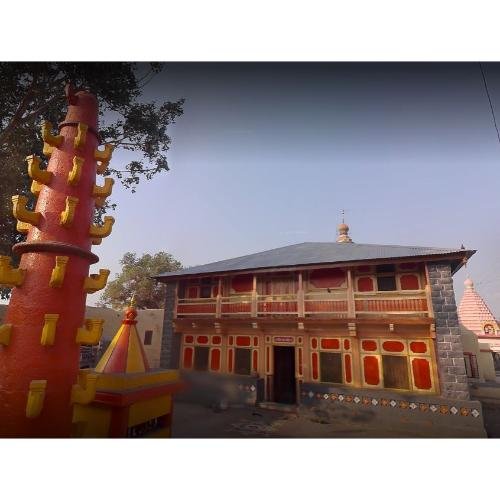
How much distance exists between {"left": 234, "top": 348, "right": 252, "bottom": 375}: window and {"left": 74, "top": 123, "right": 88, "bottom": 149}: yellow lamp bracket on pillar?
8.06 meters

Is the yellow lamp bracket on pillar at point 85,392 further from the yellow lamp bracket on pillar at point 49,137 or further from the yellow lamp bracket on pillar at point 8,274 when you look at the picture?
the yellow lamp bracket on pillar at point 49,137

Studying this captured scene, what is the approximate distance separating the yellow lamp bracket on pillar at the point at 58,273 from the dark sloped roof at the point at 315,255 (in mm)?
6494

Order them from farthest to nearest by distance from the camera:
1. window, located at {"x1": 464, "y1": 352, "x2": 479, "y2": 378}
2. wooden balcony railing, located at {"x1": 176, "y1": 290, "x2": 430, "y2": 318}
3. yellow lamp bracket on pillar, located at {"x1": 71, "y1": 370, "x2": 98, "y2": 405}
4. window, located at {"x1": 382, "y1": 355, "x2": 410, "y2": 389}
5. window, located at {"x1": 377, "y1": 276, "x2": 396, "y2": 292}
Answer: window, located at {"x1": 464, "y1": 352, "x2": 479, "y2": 378}, window, located at {"x1": 377, "y1": 276, "x2": 396, "y2": 292}, wooden balcony railing, located at {"x1": 176, "y1": 290, "x2": 430, "y2": 318}, window, located at {"x1": 382, "y1": 355, "x2": 410, "y2": 389}, yellow lamp bracket on pillar, located at {"x1": 71, "y1": 370, "x2": 98, "y2": 405}

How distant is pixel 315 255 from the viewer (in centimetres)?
948

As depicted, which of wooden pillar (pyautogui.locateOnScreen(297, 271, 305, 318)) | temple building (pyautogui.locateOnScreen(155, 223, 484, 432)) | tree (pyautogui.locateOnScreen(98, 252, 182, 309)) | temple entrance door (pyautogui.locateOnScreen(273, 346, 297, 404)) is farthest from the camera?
tree (pyautogui.locateOnScreen(98, 252, 182, 309))

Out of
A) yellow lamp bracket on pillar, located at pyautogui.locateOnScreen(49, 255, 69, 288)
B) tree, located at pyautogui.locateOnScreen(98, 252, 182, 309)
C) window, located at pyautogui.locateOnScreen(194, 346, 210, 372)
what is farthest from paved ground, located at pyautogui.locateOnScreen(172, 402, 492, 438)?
tree, located at pyautogui.locateOnScreen(98, 252, 182, 309)

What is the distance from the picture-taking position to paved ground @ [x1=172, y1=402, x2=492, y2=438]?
647 cm

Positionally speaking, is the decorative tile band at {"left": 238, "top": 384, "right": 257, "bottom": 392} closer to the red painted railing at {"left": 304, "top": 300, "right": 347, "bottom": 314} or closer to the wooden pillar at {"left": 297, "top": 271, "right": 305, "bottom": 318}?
the wooden pillar at {"left": 297, "top": 271, "right": 305, "bottom": 318}

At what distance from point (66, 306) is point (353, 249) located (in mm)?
8023

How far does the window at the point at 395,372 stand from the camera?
25.6 feet

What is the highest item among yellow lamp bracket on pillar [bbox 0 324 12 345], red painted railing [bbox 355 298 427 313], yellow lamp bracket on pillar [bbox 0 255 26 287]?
red painted railing [bbox 355 298 427 313]

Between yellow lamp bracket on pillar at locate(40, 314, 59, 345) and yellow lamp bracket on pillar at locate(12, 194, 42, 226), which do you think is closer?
yellow lamp bracket on pillar at locate(40, 314, 59, 345)

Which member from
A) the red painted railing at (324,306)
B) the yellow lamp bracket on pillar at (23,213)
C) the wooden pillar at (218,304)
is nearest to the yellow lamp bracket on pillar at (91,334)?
the yellow lamp bracket on pillar at (23,213)

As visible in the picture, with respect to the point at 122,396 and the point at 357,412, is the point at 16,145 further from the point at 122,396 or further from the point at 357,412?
the point at 357,412
